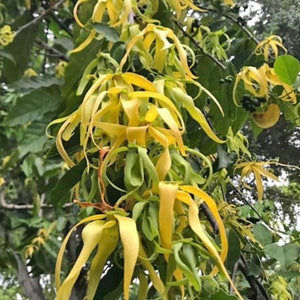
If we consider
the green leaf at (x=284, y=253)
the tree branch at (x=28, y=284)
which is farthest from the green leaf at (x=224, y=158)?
the tree branch at (x=28, y=284)

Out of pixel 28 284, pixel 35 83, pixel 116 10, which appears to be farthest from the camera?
pixel 28 284

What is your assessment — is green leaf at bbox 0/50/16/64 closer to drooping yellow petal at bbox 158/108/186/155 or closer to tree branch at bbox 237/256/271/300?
tree branch at bbox 237/256/271/300

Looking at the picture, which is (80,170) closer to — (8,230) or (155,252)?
(155,252)

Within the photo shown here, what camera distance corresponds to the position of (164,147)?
34 cm

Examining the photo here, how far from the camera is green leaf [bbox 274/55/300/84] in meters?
0.53

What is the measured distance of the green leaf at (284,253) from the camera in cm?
53

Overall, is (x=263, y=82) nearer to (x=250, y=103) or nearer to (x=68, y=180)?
(x=250, y=103)

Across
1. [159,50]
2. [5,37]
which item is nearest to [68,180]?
[159,50]

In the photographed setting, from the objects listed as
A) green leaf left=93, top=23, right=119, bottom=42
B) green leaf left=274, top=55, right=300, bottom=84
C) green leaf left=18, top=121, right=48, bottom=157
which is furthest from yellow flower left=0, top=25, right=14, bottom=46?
green leaf left=274, top=55, right=300, bottom=84

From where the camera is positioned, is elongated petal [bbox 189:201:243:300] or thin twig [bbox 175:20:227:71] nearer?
elongated petal [bbox 189:201:243:300]

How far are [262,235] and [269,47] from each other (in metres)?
0.26

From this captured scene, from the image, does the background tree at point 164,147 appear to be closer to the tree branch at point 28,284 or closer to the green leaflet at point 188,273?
the green leaflet at point 188,273

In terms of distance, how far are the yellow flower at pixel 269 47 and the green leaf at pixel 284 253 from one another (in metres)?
0.24

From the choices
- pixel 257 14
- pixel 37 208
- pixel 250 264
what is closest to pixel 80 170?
pixel 250 264
